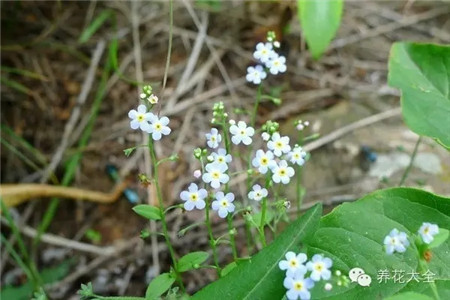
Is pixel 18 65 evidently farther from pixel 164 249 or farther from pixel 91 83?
pixel 164 249

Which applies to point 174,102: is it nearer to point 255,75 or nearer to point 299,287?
point 255,75

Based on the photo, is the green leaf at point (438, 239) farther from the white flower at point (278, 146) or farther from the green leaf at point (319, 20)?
the green leaf at point (319, 20)

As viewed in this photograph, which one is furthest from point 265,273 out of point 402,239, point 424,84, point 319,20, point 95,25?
point 95,25

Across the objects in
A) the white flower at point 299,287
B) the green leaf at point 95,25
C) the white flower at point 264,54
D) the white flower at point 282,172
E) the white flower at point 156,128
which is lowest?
the white flower at point 299,287

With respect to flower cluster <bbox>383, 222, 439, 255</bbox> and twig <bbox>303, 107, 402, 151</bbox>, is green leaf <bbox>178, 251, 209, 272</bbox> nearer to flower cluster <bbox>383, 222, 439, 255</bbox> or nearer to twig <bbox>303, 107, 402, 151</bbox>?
flower cluster <bbox>383, 222, 439, 255</bbox>

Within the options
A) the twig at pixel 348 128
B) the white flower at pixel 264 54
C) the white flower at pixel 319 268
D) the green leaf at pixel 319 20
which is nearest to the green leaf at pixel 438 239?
the white flower at pixel 319 268

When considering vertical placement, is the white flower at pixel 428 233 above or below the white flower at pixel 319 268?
above

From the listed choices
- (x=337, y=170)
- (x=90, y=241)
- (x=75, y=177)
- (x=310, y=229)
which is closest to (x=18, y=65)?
(x=75, y=177)
